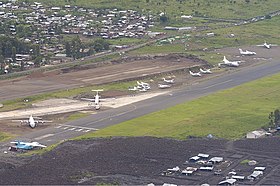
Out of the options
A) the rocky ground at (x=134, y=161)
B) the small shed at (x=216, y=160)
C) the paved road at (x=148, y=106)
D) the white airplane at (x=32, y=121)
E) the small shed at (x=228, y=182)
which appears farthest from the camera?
the white airplane at (x=32, y=121)

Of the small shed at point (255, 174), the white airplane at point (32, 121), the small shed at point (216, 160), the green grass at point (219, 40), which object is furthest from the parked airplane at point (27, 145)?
the green grass at point (219, 40)

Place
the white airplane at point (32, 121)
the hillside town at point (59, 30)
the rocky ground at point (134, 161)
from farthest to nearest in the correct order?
the hillside town at point (59, 30) → the white airplane at point (32, 121) → the rocky ground at point (134, 161)

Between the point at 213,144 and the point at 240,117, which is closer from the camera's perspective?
the point at 213,144

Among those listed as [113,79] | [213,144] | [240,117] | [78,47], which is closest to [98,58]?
[78,47]

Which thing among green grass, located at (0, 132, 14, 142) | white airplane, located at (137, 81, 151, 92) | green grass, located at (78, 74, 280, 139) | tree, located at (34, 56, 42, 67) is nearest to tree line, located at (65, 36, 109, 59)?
tree, located at (34, 56, 42, 67)

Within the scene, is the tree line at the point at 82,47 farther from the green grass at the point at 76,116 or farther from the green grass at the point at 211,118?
the green grass at the point at 76,116

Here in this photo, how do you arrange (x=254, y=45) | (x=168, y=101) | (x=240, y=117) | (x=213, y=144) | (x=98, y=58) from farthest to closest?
(x=254, y=45) < (x=98, y=58) < (x=168, y=101) < (x=240, y=117) < (x=213, y=144)

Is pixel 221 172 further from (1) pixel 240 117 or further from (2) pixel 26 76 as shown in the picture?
(2) pixel 26 76

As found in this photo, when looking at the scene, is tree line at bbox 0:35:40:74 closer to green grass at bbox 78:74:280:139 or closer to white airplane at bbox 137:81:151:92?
white airplane at bbox 137:81:151:92
